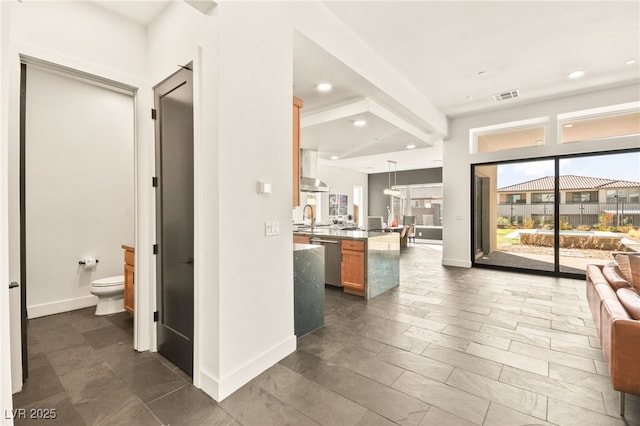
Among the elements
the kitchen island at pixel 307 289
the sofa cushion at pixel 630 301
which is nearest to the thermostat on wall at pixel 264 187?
the kitchen island at pixel 307 289

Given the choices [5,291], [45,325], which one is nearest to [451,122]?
[5,291]

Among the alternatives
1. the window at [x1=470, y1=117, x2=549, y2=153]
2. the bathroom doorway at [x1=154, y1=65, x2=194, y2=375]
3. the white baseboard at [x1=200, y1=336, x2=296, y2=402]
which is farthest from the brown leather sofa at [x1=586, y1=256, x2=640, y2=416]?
the window at [x1=470, y1=117, x2=549, y2=153]

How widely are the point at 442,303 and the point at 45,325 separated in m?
4.74

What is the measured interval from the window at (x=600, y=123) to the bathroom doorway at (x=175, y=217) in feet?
20.5

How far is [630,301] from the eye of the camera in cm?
195

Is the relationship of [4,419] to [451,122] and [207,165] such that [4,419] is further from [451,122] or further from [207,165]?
[451,122]

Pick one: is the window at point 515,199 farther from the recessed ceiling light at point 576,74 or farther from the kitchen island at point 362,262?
the kitchen island at point 362,262

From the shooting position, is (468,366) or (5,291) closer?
(5,291)

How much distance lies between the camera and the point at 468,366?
233 centimetres

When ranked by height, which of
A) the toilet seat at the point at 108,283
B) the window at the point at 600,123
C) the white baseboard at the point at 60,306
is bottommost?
the white baseboard at the point at 60,306

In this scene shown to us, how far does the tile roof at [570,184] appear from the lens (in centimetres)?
489

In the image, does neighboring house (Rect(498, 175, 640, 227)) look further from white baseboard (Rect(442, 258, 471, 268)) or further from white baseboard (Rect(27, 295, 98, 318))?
white baseboard (Rect(27, 295, 98, 318))

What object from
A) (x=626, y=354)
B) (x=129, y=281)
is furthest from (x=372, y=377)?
(x=129, y=281)

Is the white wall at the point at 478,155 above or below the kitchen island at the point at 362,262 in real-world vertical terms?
above
